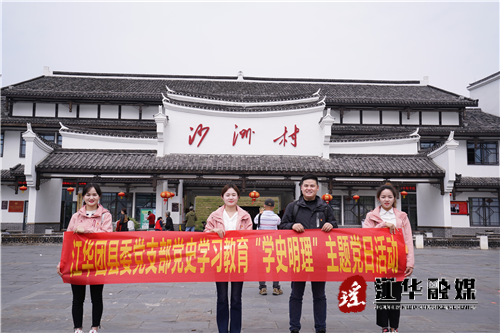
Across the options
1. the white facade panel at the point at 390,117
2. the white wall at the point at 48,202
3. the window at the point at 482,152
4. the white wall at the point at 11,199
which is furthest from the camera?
the white facade panel at the point at 390,117

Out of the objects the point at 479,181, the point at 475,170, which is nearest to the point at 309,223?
the point at 479,181

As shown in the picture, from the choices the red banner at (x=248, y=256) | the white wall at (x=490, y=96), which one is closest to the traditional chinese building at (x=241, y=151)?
the white wall at (x=490, y=96)

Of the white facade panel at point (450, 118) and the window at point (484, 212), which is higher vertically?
the white facade panel at point (450, 118)

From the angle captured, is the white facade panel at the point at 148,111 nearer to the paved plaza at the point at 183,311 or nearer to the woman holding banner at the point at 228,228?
the paved plaza at the point at 183,311

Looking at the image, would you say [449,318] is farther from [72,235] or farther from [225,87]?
[225,87]

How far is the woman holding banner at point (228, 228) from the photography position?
3922 mm

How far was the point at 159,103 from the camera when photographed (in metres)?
22.0

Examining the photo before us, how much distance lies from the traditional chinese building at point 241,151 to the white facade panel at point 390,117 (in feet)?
0.20

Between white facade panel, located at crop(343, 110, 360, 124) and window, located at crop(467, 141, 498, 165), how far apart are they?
257 inches

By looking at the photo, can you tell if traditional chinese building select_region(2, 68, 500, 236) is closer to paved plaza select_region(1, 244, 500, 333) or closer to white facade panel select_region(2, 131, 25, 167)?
white facade panel select_region(2, 131, 25, 167)

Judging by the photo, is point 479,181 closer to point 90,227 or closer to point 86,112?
point 90,227

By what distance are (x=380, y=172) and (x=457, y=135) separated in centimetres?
692

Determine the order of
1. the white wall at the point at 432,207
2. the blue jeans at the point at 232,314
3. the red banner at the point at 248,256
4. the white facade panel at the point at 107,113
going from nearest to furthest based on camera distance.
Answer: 1. the blue jeans at the point at 232,314
2. the red banner at the point at 248,256
3. the white wall at the point at 432,207
4. the white facade panel at the point at 107,113

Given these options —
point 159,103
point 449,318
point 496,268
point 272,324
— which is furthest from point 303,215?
point 159,103
